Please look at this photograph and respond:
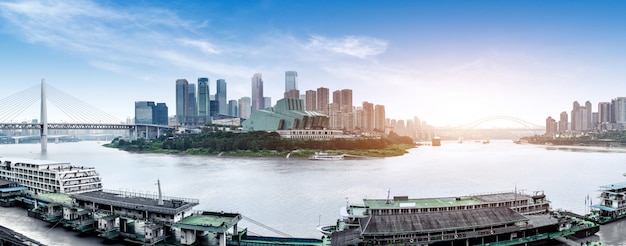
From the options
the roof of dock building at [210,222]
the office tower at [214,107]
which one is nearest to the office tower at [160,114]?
the office tower at [214,107]

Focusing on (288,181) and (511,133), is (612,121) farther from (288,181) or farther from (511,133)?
(288,181)

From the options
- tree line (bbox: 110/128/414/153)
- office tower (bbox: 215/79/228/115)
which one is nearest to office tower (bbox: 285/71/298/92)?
office tower (bbox: 215/79/228/115)

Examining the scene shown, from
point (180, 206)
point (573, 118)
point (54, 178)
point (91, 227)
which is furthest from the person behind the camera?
point (573, 118)

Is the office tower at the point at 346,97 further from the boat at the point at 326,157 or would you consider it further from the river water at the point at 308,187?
the river water at the point at 308,187

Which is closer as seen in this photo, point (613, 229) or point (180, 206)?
point (180, 206)

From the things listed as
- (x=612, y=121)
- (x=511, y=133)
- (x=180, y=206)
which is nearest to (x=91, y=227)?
(x=180, y=206)

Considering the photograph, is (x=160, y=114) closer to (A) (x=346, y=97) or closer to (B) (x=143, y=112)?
(B) (x=143, y=112)
